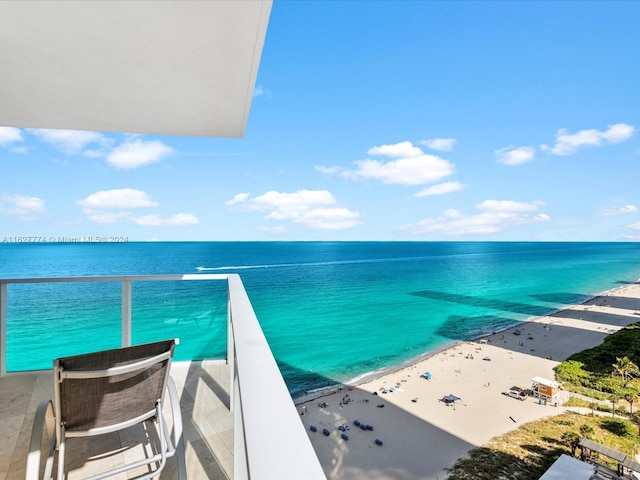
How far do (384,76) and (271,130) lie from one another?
14.2 metres

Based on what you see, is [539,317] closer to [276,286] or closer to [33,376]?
[276,286]

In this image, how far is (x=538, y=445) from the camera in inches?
400

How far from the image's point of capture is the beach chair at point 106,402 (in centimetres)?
138

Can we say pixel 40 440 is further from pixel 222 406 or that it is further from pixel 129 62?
pixel 129 62

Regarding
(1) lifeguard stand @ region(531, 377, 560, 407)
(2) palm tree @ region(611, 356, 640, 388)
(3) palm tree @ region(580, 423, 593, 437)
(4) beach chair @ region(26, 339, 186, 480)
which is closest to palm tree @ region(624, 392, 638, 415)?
(2) palm tree @ region(611, 356, 640, 388)

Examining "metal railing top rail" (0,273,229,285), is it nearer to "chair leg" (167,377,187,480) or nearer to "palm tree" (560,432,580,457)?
"chair leg" (167,377,187,480)

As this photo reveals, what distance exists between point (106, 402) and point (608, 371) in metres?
19.6

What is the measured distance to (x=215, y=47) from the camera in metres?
1.96

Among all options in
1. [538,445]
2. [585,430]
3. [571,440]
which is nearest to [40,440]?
[538,445]

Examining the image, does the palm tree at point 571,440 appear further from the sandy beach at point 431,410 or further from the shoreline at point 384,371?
the shoreline at point 384,371

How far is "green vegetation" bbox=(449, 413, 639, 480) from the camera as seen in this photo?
918cm

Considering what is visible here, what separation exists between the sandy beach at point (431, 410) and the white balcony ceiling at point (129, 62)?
9.77 meters

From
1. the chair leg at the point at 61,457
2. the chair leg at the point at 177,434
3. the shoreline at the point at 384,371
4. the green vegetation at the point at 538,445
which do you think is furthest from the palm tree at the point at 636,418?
the chair leg at the point at 61,457

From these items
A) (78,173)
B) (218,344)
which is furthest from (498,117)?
(78,173)
